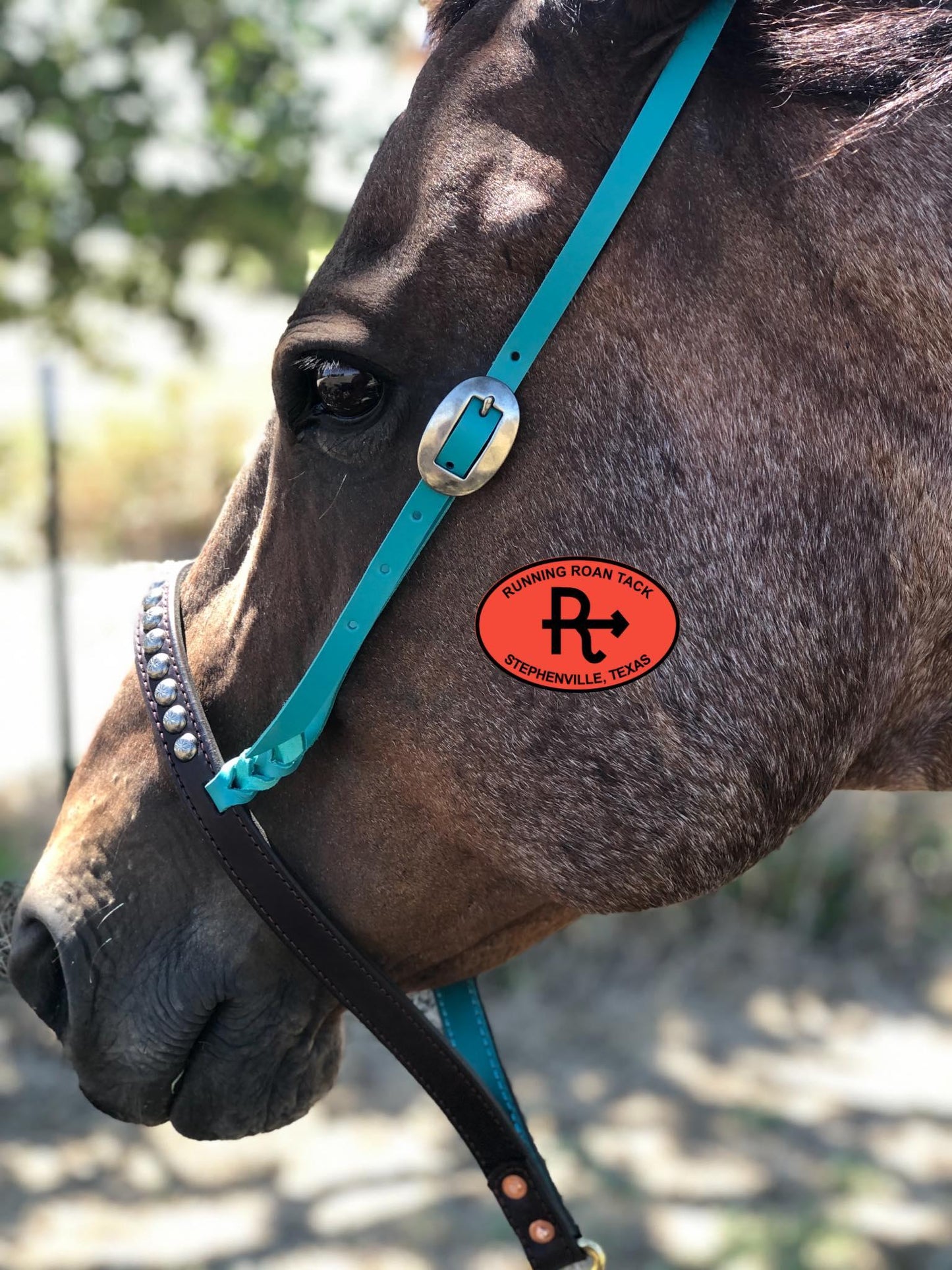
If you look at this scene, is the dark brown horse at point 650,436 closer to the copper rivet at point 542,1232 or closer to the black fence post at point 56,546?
the copper rivet at point 542,1232

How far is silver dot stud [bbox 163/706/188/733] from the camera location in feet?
5.29

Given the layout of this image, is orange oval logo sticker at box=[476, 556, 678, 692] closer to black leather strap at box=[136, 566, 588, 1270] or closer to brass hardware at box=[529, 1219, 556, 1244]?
black leather strap at box=[136, 566, 588, 1270]

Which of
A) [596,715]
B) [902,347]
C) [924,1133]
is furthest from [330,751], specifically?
[924,1133]

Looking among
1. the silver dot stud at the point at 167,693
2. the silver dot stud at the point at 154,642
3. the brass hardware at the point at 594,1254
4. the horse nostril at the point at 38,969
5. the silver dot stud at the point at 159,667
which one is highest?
the silver dot stud at the point at 154,642

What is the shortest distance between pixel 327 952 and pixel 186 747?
13.1 inches

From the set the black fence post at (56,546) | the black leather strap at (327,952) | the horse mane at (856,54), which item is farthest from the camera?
the black fence post at (56,546)

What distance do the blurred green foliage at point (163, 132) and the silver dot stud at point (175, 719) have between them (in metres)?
3.56

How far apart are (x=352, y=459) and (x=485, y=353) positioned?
0.70 ft

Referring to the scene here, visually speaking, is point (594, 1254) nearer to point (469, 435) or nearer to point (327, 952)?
point (327, 952)

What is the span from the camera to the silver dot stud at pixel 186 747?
5.24 ft

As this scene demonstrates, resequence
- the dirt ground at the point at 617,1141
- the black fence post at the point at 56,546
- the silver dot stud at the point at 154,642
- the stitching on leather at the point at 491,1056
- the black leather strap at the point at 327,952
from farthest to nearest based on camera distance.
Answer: the dirt ground at the point at 617,1141 → the black fence post at the point at 56,546 → the stitching on leather at the point at 491,1056 → the silver dot stud at the point at 154,642 → the black leather strap at the point at 327,952

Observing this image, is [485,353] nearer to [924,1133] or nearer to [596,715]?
[596,715]

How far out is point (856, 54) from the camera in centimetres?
145

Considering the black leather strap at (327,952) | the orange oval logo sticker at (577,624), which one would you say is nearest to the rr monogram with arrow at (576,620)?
the orange oval logo sticker at (577,624)
